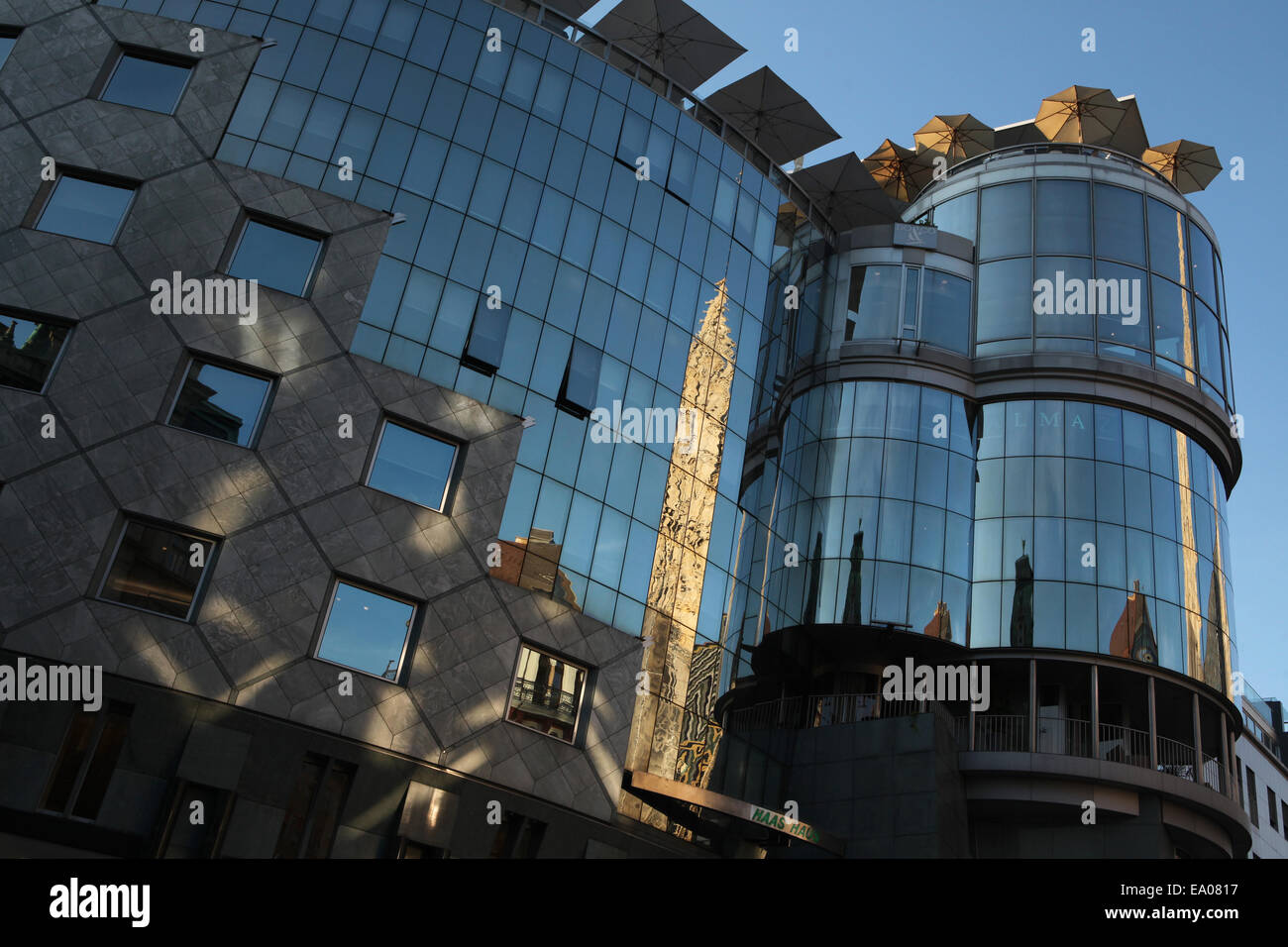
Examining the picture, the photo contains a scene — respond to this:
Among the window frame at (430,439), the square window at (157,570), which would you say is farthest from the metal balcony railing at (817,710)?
the square window at (157,570)

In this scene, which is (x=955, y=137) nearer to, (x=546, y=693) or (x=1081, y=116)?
(x=1081, y=116)

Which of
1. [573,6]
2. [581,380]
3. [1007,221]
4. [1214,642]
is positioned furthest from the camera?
[1007,221]

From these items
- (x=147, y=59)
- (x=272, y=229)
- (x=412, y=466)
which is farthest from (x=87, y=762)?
(x=147, y=59)

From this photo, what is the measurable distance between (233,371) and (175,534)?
4.37 m

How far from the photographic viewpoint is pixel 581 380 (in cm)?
3078

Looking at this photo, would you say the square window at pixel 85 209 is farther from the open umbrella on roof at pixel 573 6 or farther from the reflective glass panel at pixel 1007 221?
the reflective glass panel at pixel 1007 221

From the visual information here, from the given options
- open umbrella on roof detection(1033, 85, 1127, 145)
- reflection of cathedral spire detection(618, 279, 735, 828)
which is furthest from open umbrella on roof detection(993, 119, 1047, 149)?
reflection of cathedral spire detection(618, 279, 735, 828)

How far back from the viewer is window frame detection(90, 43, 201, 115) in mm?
28594

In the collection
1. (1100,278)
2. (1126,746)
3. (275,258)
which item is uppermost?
(1100,278)

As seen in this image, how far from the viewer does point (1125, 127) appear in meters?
45.3

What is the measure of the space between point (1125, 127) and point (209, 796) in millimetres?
42774

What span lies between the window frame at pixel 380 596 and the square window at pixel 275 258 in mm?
7755

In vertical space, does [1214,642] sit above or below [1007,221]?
below
